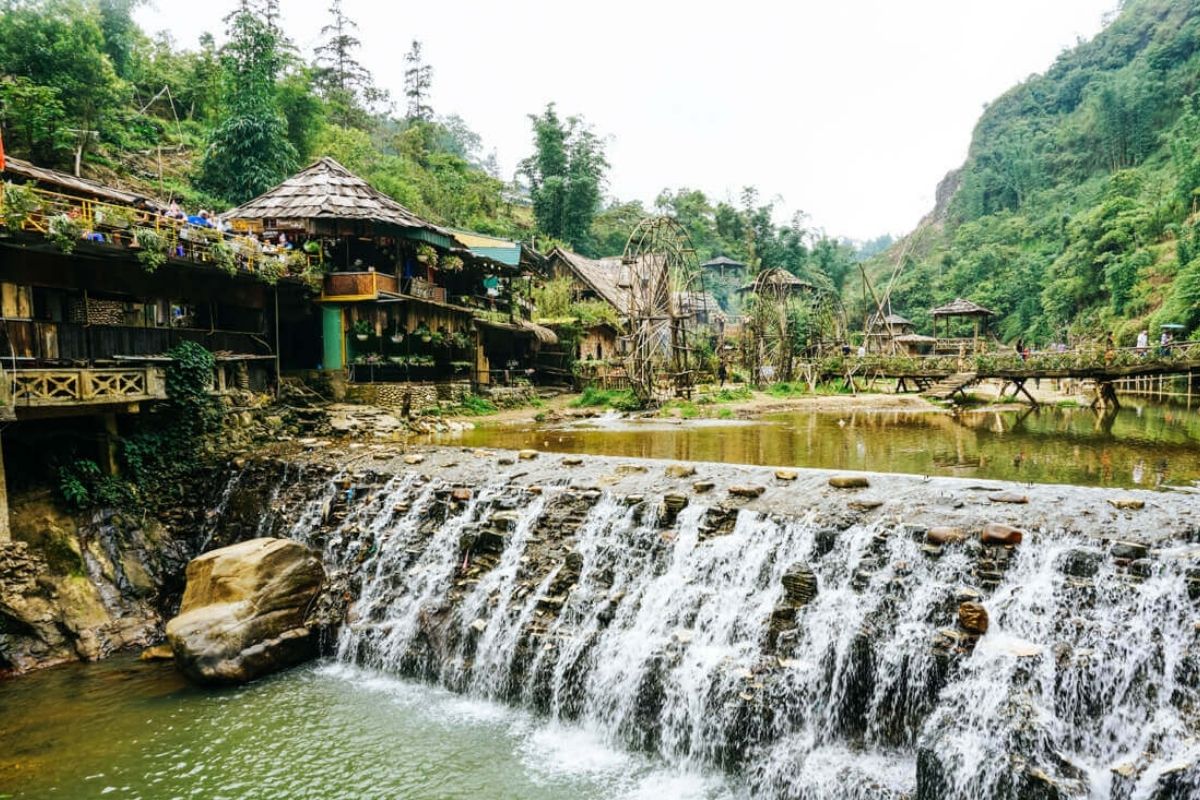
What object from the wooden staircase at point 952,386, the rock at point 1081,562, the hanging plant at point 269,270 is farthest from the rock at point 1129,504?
the wooden staircase at point 952,386

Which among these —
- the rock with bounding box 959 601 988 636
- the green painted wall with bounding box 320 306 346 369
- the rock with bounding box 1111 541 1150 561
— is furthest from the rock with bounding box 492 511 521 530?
the green painted wall with bounding box 320 306 346 369

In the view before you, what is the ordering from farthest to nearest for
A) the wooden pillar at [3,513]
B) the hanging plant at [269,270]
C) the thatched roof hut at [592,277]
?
the thatched roof hut at [592,277], the hanging plant at [269,270], the wooden pillar at [3,513]

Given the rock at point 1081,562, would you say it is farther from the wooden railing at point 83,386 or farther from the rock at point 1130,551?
the wooden railing at point 83,386

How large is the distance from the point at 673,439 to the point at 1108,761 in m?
11.9

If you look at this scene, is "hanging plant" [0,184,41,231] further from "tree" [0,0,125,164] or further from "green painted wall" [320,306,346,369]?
"tree" [0,0,125,164]

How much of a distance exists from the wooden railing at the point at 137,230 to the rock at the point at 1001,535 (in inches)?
590

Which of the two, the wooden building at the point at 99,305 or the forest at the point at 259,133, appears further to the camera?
the forest at the point at 259,133

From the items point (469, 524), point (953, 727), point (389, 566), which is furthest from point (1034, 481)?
point (389, 566)

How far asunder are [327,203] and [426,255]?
3.47m

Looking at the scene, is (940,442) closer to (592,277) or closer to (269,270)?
(269,270)

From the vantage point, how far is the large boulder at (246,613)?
8.78 metres

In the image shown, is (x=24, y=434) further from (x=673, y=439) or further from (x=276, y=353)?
(x=673, y=439)

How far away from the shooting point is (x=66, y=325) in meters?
12.9

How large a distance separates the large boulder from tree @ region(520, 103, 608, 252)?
40.7m
